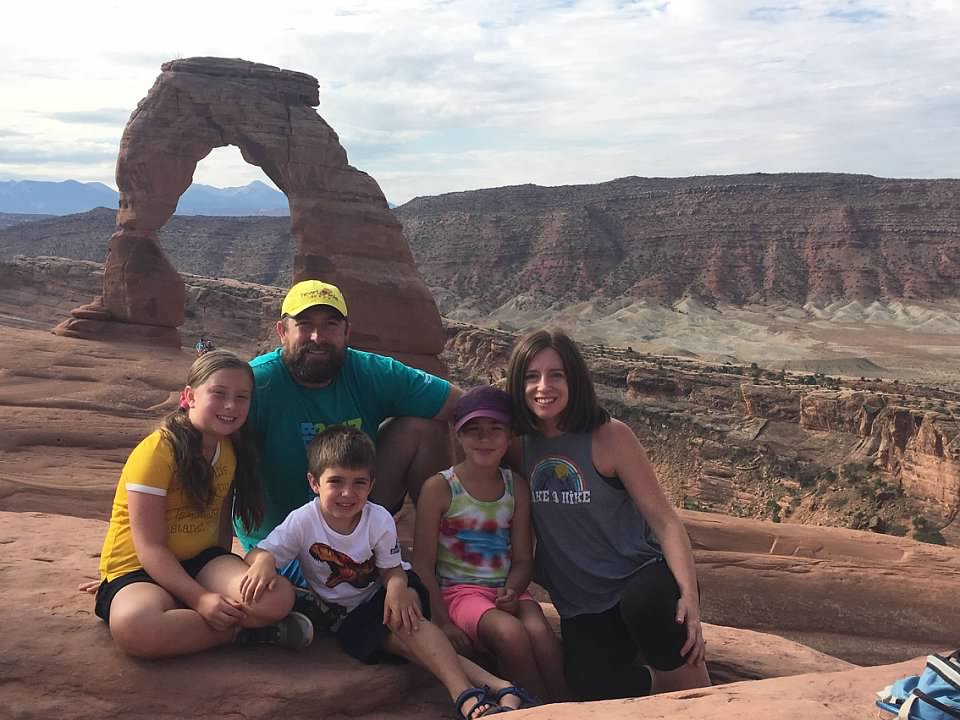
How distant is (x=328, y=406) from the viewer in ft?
13.4

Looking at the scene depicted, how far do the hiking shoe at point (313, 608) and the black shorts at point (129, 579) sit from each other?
0.36 meters

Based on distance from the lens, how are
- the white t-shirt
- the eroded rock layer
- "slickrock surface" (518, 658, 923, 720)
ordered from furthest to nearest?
1. the eroded rock layer
2. the white t-shirt
3. "slickrock surface" (518, 658, 923, 720)

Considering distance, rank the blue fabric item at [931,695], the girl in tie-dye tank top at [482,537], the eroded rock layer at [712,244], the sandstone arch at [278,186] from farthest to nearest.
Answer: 1. the eroded rock layer at [712,244]
2. the sandstone arch at [278,186]
3. the girl in tie-dye tank top at [482,537]
4. the blue fabric item at [931,695]

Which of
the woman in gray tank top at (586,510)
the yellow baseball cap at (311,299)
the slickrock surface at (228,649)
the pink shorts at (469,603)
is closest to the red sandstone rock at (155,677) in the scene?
the slickrock surface at (228,649)

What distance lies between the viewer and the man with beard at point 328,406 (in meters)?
4.01

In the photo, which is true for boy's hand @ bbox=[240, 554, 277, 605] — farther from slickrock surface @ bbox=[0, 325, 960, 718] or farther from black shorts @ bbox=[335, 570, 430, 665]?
black shorts @ bbox=[335, 570, 430, 665]

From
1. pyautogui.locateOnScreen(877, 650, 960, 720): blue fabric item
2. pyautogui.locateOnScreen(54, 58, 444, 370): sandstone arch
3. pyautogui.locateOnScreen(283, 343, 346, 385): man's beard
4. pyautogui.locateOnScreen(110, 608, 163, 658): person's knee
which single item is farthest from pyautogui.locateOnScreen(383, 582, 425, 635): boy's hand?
pyautogui.locateOnScreen(54, 58, 444, 370): sandstone arch

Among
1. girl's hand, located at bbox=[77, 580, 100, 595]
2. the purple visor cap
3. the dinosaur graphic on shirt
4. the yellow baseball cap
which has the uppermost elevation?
the yellow baseball cap

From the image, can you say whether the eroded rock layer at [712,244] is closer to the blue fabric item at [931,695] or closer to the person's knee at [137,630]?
the person's knee at [137,630]

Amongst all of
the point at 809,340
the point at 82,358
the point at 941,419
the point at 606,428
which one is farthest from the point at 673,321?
the point at 606,428

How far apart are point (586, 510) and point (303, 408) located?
56.3 inches

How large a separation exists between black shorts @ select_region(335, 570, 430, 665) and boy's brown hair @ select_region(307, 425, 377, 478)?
555 millimetres

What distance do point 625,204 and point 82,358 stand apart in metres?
59.8

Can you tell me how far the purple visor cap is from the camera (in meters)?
3.66
